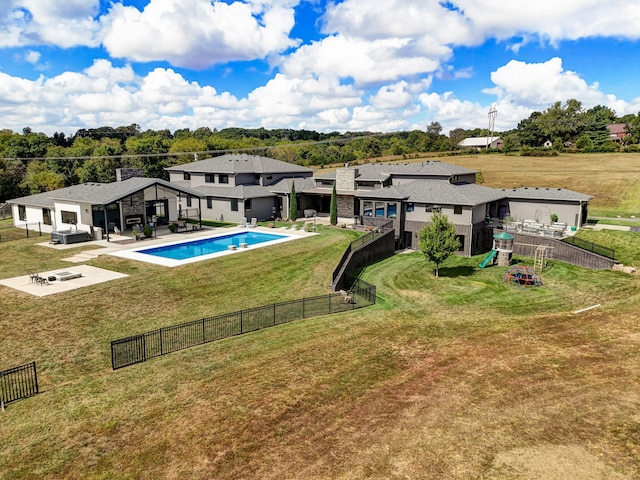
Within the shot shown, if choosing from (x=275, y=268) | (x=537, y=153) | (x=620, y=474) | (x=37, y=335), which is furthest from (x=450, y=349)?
(x=537, y=153)

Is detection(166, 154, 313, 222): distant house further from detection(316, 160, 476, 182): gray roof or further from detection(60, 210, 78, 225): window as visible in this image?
detection(60, 210, 78, 225): window

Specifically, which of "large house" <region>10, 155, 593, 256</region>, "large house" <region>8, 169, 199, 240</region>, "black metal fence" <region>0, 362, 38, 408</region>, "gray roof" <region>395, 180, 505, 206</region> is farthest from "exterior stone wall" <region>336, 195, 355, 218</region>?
"black metal fence" <region>0, 362, 38, 408</region>

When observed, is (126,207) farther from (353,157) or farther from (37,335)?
(353,157)

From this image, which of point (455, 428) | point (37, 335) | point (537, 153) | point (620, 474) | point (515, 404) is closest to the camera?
point (620, 474)

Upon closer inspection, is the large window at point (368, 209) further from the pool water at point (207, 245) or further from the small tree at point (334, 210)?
the pool water at point (207, 245)

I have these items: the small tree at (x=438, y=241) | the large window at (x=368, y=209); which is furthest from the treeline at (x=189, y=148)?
the small tree at (x=438, y=241)
